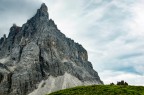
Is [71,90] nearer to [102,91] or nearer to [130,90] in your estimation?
[102,91]

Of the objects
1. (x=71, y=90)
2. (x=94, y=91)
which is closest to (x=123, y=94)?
(x=94, y=91)

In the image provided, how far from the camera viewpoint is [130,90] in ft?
171

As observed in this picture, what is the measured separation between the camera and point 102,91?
5222 cm

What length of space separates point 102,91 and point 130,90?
4.17 meters

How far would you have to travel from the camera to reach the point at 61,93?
180ft

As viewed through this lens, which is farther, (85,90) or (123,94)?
(85,90)

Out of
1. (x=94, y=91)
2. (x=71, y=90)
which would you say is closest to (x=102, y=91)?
(x=94, y=91)

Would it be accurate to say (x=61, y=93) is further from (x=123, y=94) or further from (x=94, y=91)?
(x=123, y=94)

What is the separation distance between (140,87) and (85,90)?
8.71 m

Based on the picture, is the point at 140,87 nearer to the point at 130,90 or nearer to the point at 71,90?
the point at 130,90

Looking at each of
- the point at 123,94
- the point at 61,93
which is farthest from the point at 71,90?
the point at 123,94

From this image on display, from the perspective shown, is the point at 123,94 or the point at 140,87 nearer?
the point at 123,94

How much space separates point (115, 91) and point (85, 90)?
499 centimetres

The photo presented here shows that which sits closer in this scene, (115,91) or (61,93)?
(115,91)
